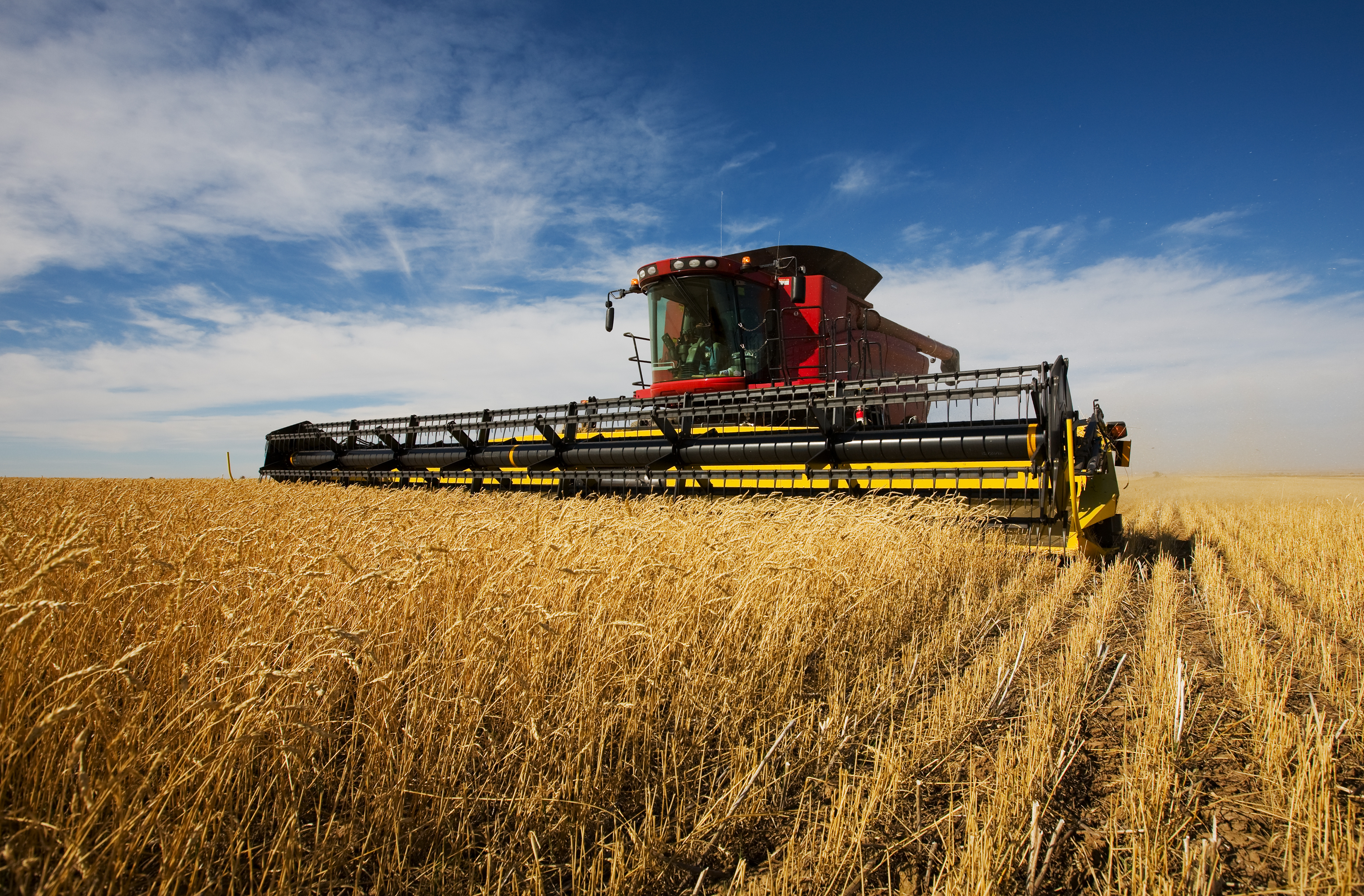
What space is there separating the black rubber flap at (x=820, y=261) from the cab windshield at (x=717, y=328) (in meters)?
0.61

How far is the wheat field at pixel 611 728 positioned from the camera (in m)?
1.38

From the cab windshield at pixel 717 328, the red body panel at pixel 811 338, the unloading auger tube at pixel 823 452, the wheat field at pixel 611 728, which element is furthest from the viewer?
the cab windshield at pixel 717 328

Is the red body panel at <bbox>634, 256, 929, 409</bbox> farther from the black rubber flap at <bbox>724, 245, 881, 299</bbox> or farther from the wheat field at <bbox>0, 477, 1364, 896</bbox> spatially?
the wheat field at <bbox>0, 477, 1364, 896</bbox>

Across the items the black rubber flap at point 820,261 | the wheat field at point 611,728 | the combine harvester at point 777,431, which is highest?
the black rubber flap at point 820,261

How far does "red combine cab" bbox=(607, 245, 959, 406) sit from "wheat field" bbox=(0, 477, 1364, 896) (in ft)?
16.4

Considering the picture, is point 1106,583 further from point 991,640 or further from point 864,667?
point 864,667

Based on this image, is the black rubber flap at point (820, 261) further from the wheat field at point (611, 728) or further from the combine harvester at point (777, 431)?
the wheat field at point (611, 728)

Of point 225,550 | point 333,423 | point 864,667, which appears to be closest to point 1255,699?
point 864,667

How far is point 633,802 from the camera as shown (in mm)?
1836

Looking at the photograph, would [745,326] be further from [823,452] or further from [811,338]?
[823,452]

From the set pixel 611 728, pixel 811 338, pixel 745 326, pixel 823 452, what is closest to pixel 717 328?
pixel 745 326

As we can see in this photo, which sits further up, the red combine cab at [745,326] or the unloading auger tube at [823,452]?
the red combine cab at [745,326]

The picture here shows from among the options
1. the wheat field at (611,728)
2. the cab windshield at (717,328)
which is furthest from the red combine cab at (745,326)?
the wheat field at (611,728)

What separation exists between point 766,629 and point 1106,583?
10.5 feet
